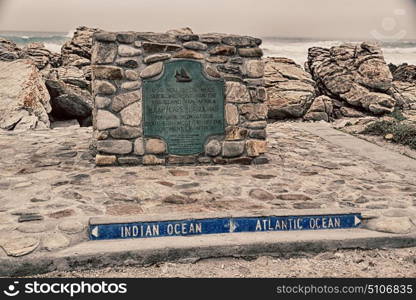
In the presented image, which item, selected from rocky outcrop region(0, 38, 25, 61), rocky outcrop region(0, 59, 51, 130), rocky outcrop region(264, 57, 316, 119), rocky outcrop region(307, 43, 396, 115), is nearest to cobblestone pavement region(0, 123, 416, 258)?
rocky outcrop region(0, 59, 51, 130)

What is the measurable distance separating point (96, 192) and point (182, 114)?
1.68 meters

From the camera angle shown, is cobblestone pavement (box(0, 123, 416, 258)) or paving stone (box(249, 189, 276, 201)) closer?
cobblestone pavement (box(0, 123, 416, 258))

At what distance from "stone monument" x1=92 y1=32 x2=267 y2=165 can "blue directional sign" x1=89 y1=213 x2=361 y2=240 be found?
214 centimetres

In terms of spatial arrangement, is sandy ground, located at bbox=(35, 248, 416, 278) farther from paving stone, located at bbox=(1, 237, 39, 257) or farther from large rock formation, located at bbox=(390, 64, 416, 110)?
large rock formation, located at bbox=(390, 64, 416, 110)

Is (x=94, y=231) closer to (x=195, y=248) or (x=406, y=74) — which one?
(x=195, y=248)

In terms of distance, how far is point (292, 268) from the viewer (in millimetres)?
3070

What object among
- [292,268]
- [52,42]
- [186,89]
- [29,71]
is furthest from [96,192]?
[52,42]

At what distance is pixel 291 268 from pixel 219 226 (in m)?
0.71

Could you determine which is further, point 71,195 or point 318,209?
point 71,195

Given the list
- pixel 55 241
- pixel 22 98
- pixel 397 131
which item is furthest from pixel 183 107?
pixel 22 98

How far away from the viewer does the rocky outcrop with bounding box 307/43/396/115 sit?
44.4ft

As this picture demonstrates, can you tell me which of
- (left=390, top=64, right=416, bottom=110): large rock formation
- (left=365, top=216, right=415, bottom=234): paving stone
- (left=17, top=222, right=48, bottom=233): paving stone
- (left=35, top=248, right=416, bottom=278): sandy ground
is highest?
(left=390, top=64, right=416, bottom=110): large rock formation

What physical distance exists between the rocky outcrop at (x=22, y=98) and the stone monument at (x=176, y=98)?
411cm

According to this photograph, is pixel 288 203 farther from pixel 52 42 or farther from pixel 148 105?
pixel 52 42
